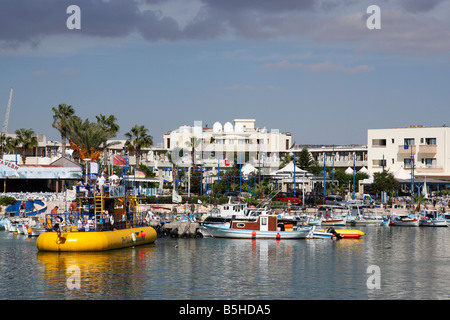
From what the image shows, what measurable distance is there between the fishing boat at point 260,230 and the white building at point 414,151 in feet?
155

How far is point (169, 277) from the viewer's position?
41.1 m

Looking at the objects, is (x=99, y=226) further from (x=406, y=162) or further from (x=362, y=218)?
(x=406, y=162)

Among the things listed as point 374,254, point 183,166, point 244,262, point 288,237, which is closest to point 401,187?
point 183,166

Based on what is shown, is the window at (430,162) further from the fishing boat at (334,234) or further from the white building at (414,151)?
the fishing boat at (334,234)

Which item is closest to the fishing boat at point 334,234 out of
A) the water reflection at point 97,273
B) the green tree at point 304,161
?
the water reflection at point 97,273

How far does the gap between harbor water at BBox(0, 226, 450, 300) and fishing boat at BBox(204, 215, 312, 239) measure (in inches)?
66.7

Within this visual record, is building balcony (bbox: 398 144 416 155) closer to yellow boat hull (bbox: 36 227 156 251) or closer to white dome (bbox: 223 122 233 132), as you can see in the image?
white dome (bbox: 223 122 233 132)

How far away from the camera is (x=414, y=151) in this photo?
112 m

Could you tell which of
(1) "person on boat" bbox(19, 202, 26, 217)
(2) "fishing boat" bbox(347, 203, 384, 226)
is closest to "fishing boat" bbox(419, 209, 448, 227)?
(2) "fishing boat" bbox(347, 203, 384, 226)

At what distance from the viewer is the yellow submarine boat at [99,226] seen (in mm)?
47625

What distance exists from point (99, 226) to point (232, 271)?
11582 mm
